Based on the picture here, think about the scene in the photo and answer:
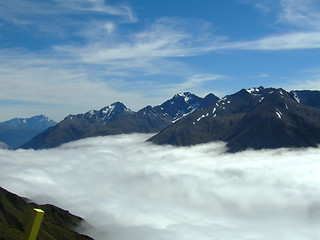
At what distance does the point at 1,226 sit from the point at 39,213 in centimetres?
20329

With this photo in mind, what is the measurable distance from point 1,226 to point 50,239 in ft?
95.2

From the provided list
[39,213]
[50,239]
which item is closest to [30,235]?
[39,213]

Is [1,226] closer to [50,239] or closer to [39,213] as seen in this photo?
[50,239]

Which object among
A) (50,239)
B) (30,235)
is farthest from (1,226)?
(30,235)

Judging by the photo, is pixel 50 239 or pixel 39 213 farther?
pixel 50 239

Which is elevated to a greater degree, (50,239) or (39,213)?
(39,213)

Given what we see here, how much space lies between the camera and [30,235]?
15.4 m

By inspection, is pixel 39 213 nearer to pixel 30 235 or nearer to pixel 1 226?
pixel 30 235

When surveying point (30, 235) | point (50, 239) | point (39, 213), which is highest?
point (39, 213)

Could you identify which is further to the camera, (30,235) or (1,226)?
(1,226)

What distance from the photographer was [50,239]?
196 metres

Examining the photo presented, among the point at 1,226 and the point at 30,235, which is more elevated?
the point at 30,235

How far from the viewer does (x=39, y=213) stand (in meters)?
15.0

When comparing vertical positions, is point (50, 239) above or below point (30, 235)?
below
